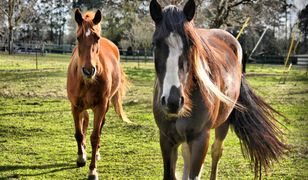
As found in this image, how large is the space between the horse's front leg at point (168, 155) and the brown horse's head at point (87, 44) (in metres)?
1.71

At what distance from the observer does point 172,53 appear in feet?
6.98

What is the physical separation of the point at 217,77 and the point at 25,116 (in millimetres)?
5690

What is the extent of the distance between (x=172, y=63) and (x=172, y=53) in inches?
2.6

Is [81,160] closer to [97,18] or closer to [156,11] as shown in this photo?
[97,18]

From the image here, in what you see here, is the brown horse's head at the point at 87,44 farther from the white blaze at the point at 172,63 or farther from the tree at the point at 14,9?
the tree at the point at 14,9

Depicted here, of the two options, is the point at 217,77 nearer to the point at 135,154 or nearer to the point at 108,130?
the point at 135,154

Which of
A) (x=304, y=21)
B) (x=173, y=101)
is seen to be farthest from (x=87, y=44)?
(x=304, y=21)

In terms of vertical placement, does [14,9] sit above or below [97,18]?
above

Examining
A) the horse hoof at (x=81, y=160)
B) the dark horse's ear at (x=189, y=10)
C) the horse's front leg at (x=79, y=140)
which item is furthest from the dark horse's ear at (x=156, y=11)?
the horse hoof at (x=81, y=160)

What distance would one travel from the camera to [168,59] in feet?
6.95

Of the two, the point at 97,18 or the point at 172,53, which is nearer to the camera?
the point at 172,53

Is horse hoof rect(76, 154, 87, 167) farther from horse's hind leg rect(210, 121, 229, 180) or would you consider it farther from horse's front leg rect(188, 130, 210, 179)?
horse's front leg rect(188, 130, 210, 179)

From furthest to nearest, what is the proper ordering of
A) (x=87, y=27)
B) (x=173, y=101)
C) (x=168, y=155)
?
(x=87, y=27) → (x=168, y=155) → (x=173, y=101)

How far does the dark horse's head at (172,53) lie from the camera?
205 centimetres
